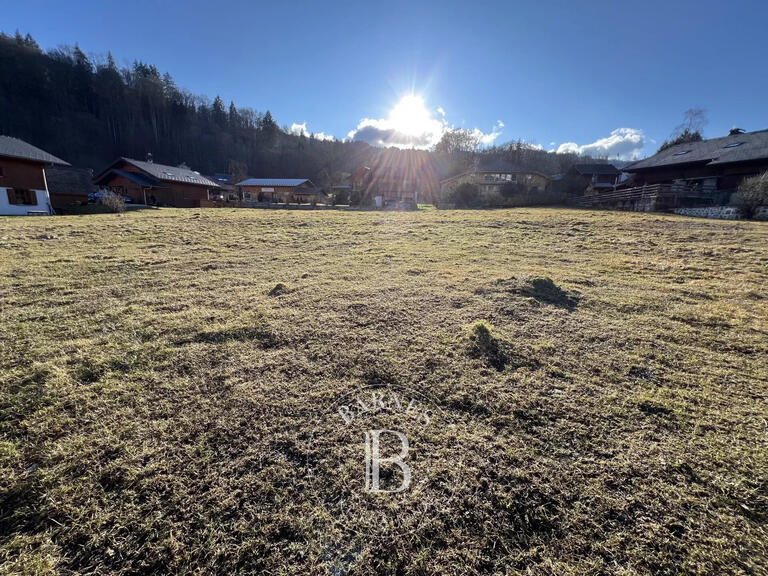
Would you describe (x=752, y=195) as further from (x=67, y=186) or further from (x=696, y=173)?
(x=67, y=186)

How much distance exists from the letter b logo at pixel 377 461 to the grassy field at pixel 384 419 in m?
0.07

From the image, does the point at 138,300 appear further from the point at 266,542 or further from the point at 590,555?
the point at 590,555

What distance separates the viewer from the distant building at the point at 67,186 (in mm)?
24719

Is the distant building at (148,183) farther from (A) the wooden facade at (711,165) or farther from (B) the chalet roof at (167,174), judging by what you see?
(A) the wooden facade at (711,165)

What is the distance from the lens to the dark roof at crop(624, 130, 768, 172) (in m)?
19.9

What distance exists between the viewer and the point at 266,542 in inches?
66.6

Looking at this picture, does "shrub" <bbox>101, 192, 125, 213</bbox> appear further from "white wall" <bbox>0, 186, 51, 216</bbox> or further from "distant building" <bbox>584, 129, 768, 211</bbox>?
"distant building" <bbox>584, 129, 768, 211</bbox>

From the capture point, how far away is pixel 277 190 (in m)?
43.3

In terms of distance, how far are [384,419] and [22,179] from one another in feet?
97.3

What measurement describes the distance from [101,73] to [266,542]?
97079mm

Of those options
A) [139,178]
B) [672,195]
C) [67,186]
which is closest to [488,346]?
[672,195]

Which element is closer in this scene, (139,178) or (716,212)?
(716,212)

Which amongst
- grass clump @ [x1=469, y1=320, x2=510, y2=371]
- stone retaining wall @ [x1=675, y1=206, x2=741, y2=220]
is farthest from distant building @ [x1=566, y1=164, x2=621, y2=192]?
grass clump @ [x1=469, y1=320, x2=510, y2=371]

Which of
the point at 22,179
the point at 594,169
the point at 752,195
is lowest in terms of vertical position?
the point at 752,195
